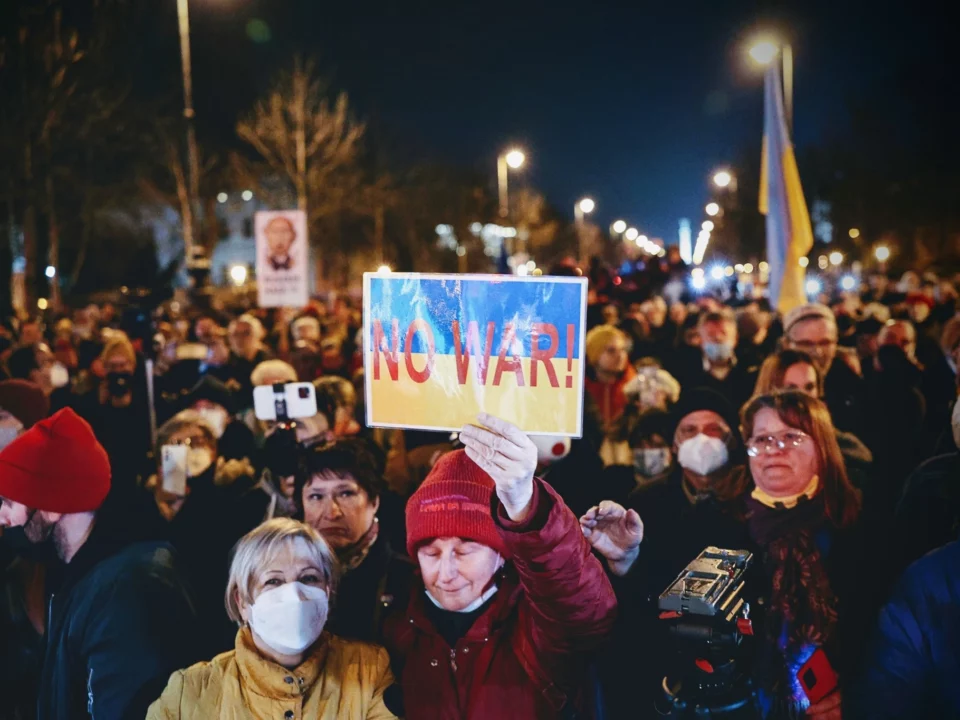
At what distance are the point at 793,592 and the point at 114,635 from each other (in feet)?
8.17

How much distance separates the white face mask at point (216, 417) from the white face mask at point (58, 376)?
3.11 metres

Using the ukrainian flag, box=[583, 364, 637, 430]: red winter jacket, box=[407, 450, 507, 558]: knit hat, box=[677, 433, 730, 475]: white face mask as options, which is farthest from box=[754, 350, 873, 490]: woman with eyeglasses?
the ukrainian flag

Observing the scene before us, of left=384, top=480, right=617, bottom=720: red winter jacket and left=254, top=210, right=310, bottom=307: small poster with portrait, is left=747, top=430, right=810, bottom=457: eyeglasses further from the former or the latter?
left=254, top=210, right=310, bottom=307: small poster with portrait

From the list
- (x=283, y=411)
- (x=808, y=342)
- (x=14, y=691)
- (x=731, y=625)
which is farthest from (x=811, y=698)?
(x=808, y=342)

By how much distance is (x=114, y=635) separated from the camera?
3.68 metres

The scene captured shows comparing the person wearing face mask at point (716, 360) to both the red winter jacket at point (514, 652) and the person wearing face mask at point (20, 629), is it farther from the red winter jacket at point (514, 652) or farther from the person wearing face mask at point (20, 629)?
the person wearing face mask at point (20, 629)

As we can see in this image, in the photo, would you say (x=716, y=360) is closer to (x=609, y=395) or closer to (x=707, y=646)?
(x=609, y=395)

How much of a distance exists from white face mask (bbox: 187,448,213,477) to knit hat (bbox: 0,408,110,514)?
58.0 inches

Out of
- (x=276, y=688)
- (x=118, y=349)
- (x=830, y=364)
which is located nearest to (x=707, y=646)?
(x=276, y=688)

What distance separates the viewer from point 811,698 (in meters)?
3.49

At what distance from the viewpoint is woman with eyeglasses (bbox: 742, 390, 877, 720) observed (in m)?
3.50

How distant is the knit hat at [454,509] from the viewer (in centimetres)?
348

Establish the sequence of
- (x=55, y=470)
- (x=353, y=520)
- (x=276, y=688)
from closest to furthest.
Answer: (x=276, y=688) → (x=55, y=470) → (x=353, y=520)

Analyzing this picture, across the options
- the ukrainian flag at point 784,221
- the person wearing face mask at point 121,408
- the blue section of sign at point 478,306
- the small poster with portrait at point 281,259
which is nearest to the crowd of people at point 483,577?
the blue section of sign at point 478,306
